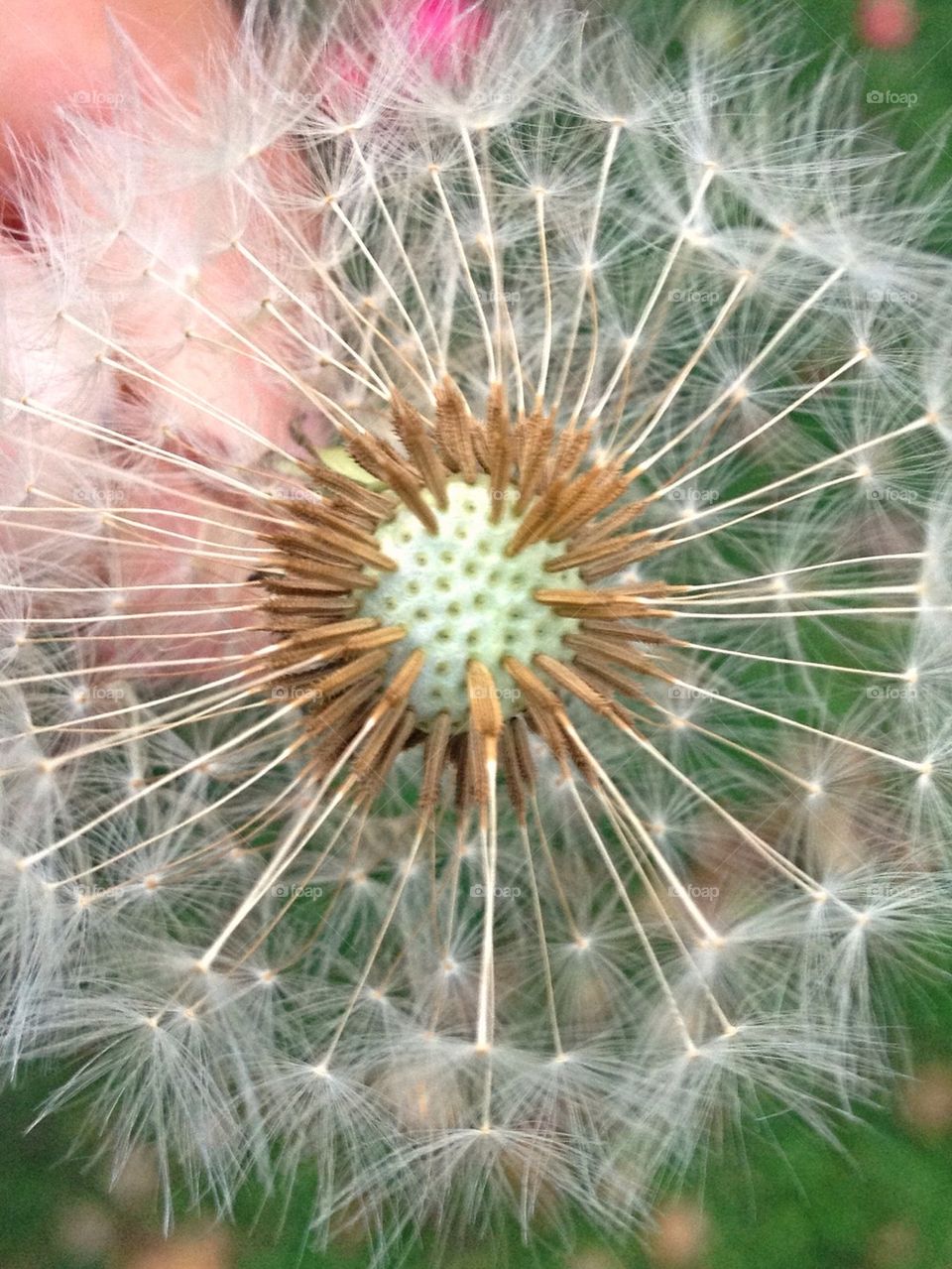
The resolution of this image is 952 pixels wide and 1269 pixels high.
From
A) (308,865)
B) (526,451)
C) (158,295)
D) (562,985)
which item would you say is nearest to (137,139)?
(158,295)

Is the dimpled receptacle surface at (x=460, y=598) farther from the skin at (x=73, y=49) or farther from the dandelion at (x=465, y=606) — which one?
the skin at (x=73, y=49)

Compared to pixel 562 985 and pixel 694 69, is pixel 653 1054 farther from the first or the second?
pixel 694 69

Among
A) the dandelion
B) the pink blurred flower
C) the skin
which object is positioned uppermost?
the skin

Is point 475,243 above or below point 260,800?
above

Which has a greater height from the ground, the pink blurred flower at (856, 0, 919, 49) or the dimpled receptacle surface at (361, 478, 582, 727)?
the pink blurred flower at (856, 0, 919, 49)

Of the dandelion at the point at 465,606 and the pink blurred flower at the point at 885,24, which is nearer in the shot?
the dandelion at the point at 465,606

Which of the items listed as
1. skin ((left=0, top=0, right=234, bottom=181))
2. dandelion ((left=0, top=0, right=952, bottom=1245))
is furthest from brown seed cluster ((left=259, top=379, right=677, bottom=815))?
skin ((left=0, top=0, right=234, bottom=181))

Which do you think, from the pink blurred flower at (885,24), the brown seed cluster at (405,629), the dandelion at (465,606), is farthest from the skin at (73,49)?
the pink blurred flower at (885,24)

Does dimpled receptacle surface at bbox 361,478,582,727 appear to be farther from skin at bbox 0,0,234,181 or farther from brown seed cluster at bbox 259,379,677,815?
skin at bbox 0,0,234,181
